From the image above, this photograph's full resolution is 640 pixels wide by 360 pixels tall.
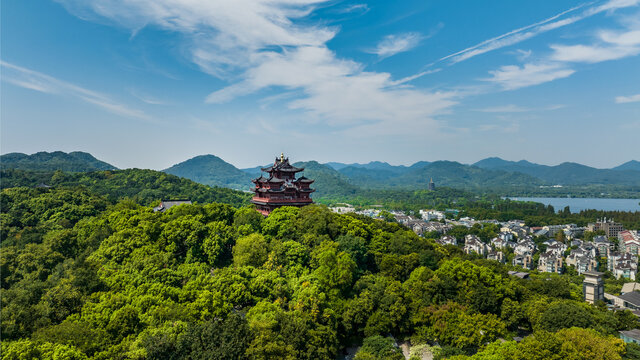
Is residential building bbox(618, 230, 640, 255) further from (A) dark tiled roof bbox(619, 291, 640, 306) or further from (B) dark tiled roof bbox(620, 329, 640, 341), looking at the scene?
(B) dark tiled roof bbox(620, 329, 640, 341)

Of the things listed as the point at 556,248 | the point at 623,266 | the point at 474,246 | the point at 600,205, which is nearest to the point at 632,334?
the point at 623,266

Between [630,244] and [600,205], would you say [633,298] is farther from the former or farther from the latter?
[600,205]

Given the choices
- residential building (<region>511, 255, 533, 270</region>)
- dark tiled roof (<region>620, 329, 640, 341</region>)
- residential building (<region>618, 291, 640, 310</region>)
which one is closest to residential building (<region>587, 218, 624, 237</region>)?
residential building (<region>511, 255, 533, 270</region>)

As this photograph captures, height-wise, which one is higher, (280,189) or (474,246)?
(280,189)

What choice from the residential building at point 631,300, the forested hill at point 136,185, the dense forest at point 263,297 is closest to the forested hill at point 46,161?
the forested hill at point 136,185

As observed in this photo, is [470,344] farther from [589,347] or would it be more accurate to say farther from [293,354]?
[293,354]

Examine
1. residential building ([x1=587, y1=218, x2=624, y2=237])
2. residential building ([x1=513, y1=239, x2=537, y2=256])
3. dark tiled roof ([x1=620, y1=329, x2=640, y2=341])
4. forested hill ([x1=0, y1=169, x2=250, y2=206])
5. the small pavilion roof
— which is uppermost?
the small pavilion roof
